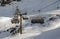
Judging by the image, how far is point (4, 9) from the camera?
14.7 meters

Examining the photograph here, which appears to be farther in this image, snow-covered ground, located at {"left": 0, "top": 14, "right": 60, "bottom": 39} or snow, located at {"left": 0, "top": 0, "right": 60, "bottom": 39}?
snow, located at {"left": 0, "top": 0, "right": 60, "bottom": 39}

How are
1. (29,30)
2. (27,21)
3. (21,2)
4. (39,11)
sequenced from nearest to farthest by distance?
(29,30), (27,21), (39,11), (21,2)

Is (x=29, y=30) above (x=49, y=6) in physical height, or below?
below

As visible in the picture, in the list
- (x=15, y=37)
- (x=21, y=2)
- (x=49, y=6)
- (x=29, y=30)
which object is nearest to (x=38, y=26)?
(x=29, y=30)

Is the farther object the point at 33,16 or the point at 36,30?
the point at 33,16

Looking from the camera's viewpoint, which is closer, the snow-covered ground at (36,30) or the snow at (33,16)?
the snow-covered ground at (36,30)

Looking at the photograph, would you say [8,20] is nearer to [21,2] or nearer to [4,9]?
[4,9]

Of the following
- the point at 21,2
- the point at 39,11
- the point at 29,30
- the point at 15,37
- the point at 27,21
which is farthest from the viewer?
the point at 21,2

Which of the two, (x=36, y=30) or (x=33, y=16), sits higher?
(x=33, y=16)

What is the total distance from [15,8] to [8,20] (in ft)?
8.19

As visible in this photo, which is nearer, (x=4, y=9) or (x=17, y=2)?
(x=4, y=9)

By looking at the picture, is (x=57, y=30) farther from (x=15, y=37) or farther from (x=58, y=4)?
(x=58, y=4)

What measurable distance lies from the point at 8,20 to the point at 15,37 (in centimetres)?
253

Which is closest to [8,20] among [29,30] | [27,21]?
Result: [27,21]
